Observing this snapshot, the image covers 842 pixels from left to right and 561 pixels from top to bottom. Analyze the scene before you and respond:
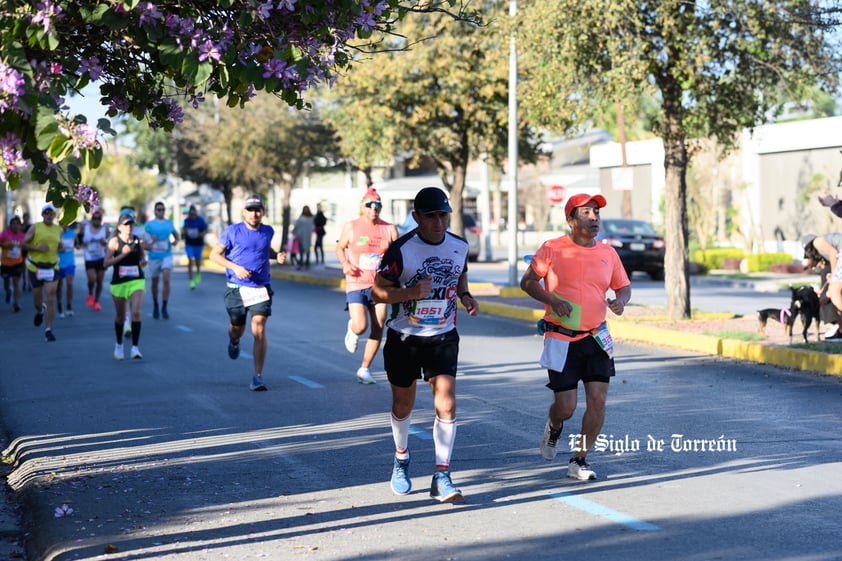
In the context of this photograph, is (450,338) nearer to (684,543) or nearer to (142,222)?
(684,543)

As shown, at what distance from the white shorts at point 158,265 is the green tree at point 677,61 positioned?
267 inches

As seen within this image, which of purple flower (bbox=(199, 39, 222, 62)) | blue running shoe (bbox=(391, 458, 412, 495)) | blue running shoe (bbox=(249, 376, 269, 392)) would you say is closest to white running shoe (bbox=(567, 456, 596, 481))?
blue running shoe (bbox=(391, 458, 412, 495))

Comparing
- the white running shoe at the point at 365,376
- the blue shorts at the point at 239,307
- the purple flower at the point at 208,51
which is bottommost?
the white running shoe at the point at 365,376

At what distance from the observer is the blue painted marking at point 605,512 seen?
6938 millimetres

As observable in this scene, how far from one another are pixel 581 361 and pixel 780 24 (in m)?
11.0

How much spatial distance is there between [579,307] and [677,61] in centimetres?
1082

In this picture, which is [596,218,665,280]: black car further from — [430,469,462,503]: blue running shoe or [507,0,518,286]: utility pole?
[430,469,462,503]: blue running shoe

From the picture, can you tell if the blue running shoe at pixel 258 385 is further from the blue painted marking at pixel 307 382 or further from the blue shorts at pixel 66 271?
the blue shorts at pixel 66 271

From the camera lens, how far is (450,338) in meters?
7.66

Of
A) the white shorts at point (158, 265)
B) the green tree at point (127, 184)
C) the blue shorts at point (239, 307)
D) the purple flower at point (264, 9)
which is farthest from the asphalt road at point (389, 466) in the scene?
the green tree at point (127, 184)

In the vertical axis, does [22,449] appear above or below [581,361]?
below

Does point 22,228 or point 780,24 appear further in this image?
point 22,228

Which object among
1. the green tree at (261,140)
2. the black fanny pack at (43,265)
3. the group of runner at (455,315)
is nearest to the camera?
the group of runner at (455,315)

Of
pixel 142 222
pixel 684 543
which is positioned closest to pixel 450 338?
pixel 684 543
